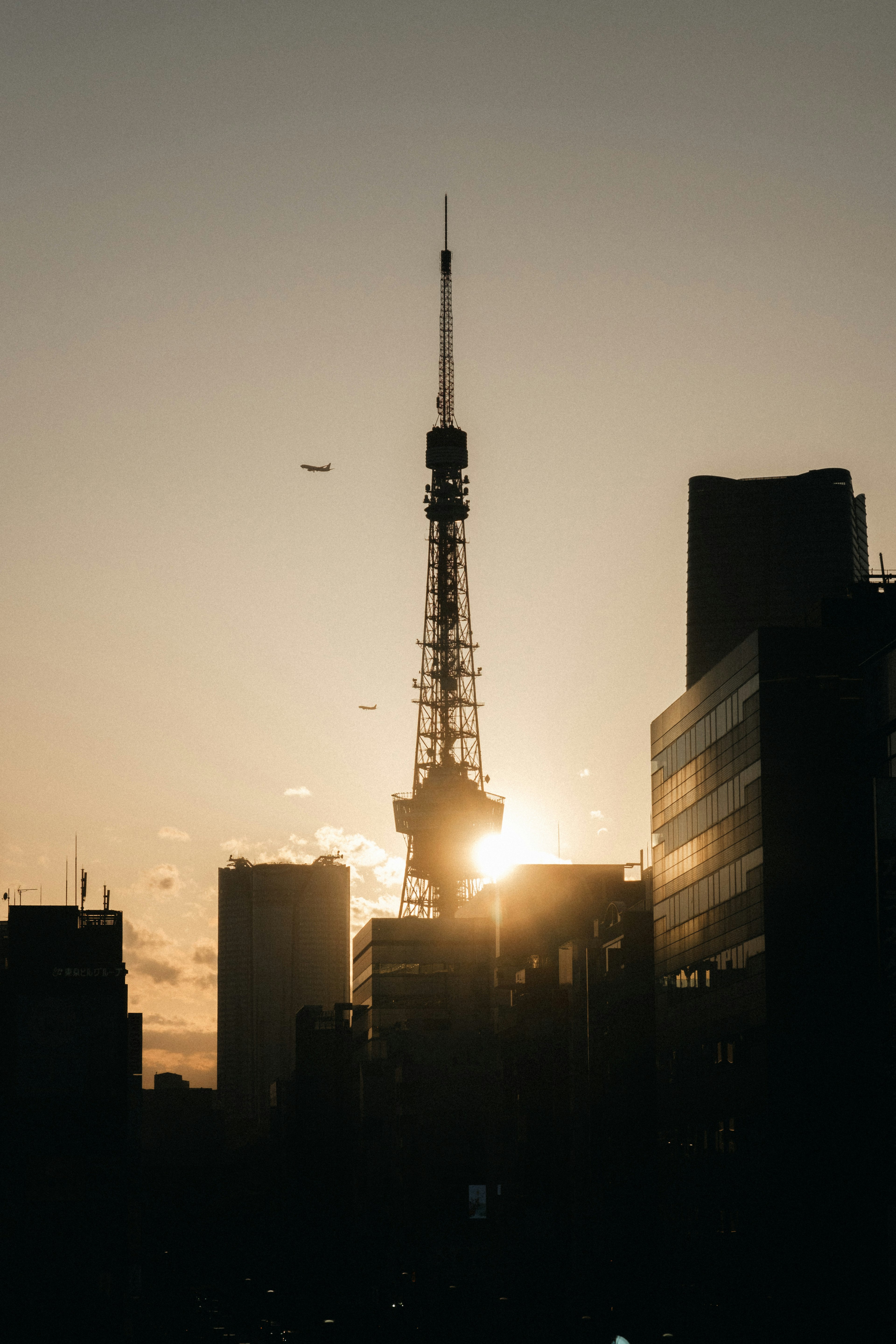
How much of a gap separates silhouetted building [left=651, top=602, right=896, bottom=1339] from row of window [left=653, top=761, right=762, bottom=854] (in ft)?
0.83

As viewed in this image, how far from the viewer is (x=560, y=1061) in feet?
450

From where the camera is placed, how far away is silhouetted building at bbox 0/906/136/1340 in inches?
5413

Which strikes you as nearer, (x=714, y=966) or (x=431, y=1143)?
(x=714, y=966)

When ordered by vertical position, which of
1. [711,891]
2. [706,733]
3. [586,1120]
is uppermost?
[706,733]

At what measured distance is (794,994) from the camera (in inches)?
3447

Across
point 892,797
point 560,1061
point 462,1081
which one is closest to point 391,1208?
point 462,1081

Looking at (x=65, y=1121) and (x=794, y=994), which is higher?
(x=794, y=994)

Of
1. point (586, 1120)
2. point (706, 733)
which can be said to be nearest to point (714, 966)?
point (706, 733)

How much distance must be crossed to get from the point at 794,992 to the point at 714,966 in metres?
10.8

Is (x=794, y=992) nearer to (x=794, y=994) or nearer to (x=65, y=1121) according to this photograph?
(x=794, y=994)

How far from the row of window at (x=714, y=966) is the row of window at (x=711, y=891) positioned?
119 inches

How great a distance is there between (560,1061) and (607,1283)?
21.6 metres

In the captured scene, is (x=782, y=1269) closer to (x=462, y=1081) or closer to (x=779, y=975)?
(x=779, y=975)

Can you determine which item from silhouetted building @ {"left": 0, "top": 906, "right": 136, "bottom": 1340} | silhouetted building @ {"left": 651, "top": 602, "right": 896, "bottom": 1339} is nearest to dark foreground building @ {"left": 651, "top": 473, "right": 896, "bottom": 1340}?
silhouetted building @ {"left": 651, "top": 602, "right": 896, "bottom": 1339}
